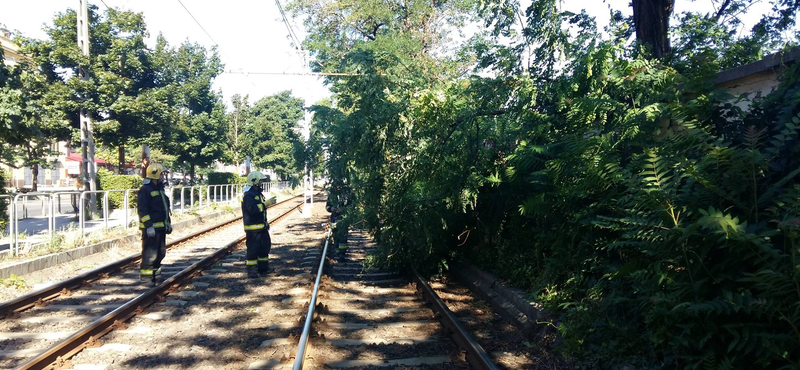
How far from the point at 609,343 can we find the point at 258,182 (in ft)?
21.3

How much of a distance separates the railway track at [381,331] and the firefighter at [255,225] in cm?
129

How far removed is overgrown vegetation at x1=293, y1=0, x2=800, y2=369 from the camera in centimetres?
344

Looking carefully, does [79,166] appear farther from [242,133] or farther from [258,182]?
[242,133]

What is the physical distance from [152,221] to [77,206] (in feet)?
53.7

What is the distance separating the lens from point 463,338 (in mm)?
5363

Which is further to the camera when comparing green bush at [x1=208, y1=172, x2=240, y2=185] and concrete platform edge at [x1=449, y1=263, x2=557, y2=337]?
green bush at [x1=208, y1=172, x2=240, y2=185]

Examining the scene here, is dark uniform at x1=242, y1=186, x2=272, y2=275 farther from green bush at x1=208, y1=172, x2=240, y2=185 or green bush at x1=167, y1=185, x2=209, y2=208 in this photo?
green bush at x1=208, y1=172, x2=240, y2=185

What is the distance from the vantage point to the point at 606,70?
5863mm

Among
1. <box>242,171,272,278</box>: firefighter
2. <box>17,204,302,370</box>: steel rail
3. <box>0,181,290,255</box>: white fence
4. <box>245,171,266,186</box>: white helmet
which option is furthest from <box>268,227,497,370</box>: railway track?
<box>0,181,290,255</box>: white fence

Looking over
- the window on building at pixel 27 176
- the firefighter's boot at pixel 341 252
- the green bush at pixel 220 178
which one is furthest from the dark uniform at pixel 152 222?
the window on building at pixel 27 176

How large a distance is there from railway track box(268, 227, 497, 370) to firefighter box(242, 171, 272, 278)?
1292mm

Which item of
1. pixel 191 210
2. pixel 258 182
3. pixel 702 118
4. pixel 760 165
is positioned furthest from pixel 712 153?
pixel 191 210

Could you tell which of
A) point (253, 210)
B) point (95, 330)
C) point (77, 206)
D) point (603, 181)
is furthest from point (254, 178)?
point (77, 206)

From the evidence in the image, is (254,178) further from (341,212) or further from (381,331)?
(381,331)
